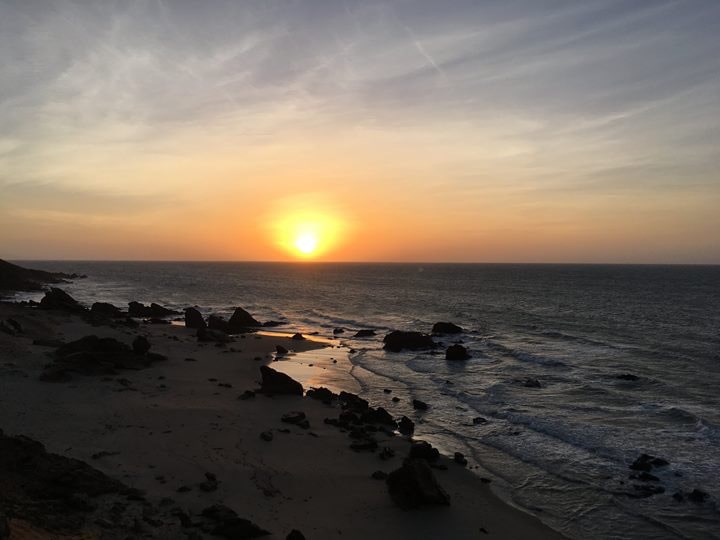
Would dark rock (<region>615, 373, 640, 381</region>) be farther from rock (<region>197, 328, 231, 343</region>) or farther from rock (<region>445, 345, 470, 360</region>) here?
rock (<region>197, 328, 231, 343</region>)

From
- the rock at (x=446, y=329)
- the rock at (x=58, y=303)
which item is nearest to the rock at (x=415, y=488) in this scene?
the rock at (x=446, y=329)

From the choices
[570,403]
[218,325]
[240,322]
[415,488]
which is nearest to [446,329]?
[240,322]

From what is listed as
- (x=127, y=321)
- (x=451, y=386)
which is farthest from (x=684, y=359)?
(x=127, y=321)

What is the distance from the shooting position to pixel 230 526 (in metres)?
12.4

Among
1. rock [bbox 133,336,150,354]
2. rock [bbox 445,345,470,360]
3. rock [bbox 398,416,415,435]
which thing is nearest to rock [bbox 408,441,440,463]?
rock [bbox 398,416,415,435]

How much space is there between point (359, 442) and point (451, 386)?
43.5 feet

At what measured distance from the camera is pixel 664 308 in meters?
83.8

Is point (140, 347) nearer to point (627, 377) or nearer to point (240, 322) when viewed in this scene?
point (240, 322)

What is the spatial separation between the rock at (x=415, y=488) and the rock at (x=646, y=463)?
28.1 ft

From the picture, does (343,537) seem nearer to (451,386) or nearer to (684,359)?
(451,386)

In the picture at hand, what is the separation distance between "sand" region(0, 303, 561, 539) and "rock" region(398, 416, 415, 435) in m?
1.92

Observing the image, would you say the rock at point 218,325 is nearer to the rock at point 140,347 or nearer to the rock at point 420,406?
Answer: the rock at point 140,347

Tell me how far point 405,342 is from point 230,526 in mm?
35753

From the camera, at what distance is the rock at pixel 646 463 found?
19328 mm
